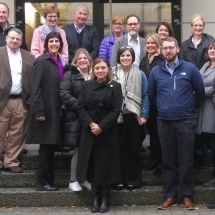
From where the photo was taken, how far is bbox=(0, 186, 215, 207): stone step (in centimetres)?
782

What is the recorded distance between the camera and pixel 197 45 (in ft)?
27.5

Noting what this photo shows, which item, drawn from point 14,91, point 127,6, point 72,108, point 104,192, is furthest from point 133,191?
point 127,6

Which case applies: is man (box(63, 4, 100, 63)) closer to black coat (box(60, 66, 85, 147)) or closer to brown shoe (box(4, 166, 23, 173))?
black coat (box(60, 66, 85, 147))

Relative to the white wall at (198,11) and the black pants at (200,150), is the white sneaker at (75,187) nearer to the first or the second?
the black pants at (200,150)

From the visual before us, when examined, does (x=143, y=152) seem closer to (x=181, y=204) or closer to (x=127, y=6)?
(x=181, y=204)

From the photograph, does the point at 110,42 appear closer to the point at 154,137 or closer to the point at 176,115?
the point at 154,137

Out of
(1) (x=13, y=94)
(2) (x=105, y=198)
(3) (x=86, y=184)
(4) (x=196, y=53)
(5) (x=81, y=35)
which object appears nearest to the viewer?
(2) (x=105, y=198)

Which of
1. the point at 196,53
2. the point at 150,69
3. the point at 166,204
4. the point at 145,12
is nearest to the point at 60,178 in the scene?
the point at 166,204

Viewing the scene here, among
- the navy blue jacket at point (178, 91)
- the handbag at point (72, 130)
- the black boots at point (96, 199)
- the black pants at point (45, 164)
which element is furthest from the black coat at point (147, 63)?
the black boots at point (96, 199)

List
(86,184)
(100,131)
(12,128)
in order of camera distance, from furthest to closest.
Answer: (12,128), (86,184), (100,131)

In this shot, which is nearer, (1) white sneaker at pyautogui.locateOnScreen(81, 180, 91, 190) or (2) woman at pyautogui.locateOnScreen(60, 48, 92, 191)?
(2) woman at pyautogui.locateOnScreen(60, 48, 92, 191)

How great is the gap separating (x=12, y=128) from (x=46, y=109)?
0.72 m

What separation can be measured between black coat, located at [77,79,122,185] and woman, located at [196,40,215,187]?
4.03 ft

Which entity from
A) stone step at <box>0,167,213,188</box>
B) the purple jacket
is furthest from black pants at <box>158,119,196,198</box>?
the purple jacket
